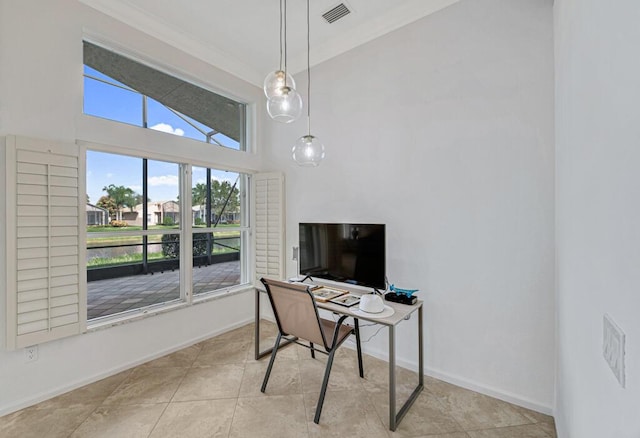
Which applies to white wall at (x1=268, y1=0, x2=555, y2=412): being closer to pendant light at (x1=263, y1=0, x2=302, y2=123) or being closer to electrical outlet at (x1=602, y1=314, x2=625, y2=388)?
pendant light at (x1=263, y1=0, x2=302, y2=123)

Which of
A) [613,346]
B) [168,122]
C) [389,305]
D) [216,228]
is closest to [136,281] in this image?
[216,228]

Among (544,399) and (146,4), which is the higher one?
(146,4)

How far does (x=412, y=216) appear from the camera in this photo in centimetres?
255

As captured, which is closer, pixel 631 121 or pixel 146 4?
pixel 631 121

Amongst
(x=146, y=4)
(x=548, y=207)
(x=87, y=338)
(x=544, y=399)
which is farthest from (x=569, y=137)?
(x=87, y=338)

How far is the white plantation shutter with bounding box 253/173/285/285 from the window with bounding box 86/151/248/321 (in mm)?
269

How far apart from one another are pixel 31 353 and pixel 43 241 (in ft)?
2.75

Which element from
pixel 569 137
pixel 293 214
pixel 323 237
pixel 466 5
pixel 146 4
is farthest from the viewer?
pixel 293 214

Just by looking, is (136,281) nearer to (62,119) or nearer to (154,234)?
(154,234)

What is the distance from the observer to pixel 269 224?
3596 millimetres

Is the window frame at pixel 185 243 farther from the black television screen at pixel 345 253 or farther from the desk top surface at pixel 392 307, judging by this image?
the desk top surface at pixel 392 307

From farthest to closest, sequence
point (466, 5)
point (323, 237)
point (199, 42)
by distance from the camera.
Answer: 1. point (199, 42)
2. point (323, 237)
3. point (466, 5)

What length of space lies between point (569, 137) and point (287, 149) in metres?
2.75

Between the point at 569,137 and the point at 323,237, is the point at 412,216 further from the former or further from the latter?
the point at 569,137
